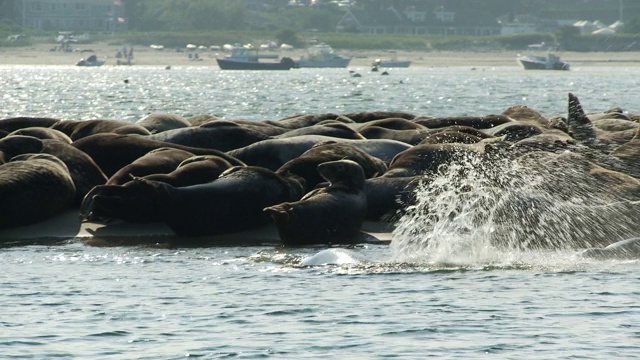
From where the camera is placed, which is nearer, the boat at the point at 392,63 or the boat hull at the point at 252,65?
the boat hull at the point at 252,65

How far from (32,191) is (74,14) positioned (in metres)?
163

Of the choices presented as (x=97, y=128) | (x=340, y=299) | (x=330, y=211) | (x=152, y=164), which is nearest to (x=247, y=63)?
(x=97, y=128)

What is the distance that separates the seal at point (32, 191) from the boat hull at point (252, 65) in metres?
116

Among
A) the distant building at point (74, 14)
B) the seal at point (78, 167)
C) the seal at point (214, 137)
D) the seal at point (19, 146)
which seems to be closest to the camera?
the seal at point (78, 167)

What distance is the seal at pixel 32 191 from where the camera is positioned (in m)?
14.9

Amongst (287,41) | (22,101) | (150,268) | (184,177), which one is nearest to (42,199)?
(184,177)

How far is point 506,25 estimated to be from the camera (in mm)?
178000

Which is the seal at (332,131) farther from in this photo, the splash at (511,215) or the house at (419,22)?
the house at (419,22)

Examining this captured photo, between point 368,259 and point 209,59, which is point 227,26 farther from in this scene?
point 368,259

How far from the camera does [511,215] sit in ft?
47.3

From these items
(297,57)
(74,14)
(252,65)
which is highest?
(74,14)

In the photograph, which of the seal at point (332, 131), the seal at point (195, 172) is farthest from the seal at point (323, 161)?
the seal at point (332, 131)

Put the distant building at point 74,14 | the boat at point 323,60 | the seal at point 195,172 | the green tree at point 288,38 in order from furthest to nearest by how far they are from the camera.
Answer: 1. the distant building at point 74,14
2. the green tree at point 288,38
3. the boat at point 323,60
4. the seal at point 195,172

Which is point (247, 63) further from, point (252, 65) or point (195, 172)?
point (195, 172)
